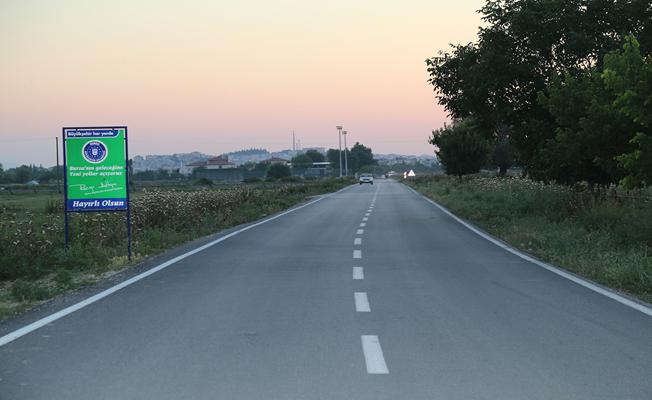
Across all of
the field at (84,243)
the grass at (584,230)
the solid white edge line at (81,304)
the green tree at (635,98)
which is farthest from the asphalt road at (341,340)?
the green tree at (635,98)

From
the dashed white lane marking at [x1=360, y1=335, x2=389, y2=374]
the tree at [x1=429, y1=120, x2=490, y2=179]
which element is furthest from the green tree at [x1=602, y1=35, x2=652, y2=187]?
the tree at [x1=429, y1=120, x2=490, y2=179]

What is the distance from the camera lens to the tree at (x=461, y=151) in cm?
5556

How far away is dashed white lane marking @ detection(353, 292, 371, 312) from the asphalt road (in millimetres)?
13

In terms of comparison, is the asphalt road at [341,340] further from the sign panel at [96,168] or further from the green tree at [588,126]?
the green tree at [588,126]

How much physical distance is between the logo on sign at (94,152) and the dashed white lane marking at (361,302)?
6316mm

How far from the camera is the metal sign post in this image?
12789mm

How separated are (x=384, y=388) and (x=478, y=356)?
1310 mm

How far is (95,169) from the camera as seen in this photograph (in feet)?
42.3

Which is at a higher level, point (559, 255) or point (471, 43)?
point (471, 43)

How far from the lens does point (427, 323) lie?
7316 mm

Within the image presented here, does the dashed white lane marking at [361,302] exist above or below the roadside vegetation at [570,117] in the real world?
below

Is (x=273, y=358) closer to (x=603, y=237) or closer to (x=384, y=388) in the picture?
(x=384, y=388)


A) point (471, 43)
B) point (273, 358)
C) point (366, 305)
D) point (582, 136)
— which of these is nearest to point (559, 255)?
point (582, 136)

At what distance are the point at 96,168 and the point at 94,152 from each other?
310 millimetres
